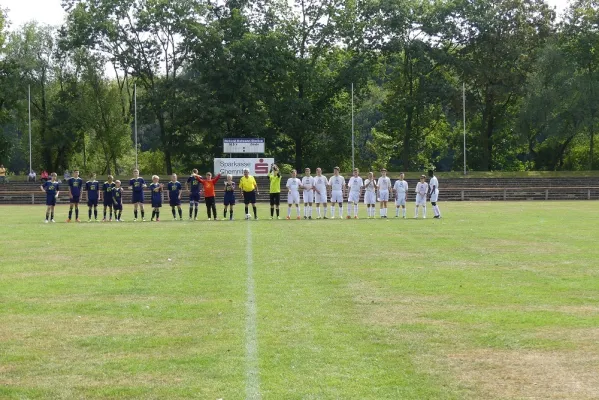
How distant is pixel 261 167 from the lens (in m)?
61.4

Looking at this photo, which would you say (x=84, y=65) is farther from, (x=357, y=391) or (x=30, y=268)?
(x=357, y=391)

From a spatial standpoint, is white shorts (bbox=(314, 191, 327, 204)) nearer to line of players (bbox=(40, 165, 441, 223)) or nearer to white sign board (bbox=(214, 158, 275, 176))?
line of players (bbox=(40, 165, 441, 223))

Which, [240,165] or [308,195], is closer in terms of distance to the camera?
[308,195]

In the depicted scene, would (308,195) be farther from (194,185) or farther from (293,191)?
(194,185)

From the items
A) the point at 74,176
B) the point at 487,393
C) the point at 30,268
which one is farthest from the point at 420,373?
the point at 74,176

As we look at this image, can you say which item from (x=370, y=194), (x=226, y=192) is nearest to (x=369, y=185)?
(x=370, y=194)

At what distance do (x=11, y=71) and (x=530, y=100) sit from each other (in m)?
42.3

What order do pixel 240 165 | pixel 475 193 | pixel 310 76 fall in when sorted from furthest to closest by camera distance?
pixel 310 76 → pixel 240 165 → pixel 475 193

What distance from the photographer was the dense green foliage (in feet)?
217

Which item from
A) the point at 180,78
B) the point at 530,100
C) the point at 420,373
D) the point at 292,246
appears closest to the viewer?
the point at 420,373

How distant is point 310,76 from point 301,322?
60.4 metres

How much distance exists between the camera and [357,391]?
6.64 m

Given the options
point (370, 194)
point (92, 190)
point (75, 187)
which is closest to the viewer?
point (75, 187)

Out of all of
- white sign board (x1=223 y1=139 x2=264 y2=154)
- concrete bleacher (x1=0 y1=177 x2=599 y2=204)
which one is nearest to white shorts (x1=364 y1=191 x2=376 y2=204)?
concrete bleacher (x1=0 y1=177 x2=599 y2=204)
